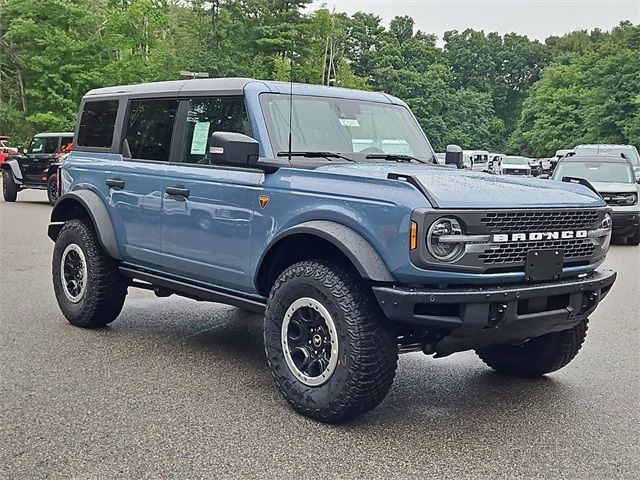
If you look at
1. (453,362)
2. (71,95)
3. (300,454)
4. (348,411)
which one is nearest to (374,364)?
(348,411)

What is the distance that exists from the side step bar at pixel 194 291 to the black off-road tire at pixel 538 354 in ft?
5.61

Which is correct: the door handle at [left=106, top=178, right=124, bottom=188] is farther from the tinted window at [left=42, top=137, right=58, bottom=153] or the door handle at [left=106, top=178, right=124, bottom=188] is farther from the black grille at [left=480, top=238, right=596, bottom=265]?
the tinted window at [left=42, top=137, right=58, bottom=153]

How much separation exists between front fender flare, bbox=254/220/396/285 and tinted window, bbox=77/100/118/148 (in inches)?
111

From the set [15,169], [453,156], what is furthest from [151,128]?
[15,169]

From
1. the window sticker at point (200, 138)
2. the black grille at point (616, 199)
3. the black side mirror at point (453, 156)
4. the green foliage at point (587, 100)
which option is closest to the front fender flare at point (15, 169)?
the black grille at point (616, 199)

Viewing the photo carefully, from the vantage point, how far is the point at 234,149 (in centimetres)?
477

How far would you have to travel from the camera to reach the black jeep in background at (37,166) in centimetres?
1933

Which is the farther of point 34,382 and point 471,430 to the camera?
point 34,382

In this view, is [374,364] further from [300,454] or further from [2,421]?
[2,421]

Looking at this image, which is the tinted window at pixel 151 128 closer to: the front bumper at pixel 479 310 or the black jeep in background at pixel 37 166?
the front bumper at pixel 479 310

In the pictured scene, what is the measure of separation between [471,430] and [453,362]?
1.53 metres

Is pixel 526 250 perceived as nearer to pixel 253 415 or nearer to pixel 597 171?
pixel 253 415

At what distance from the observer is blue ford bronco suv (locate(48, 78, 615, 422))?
4043mm

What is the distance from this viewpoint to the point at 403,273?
13.2 feet
